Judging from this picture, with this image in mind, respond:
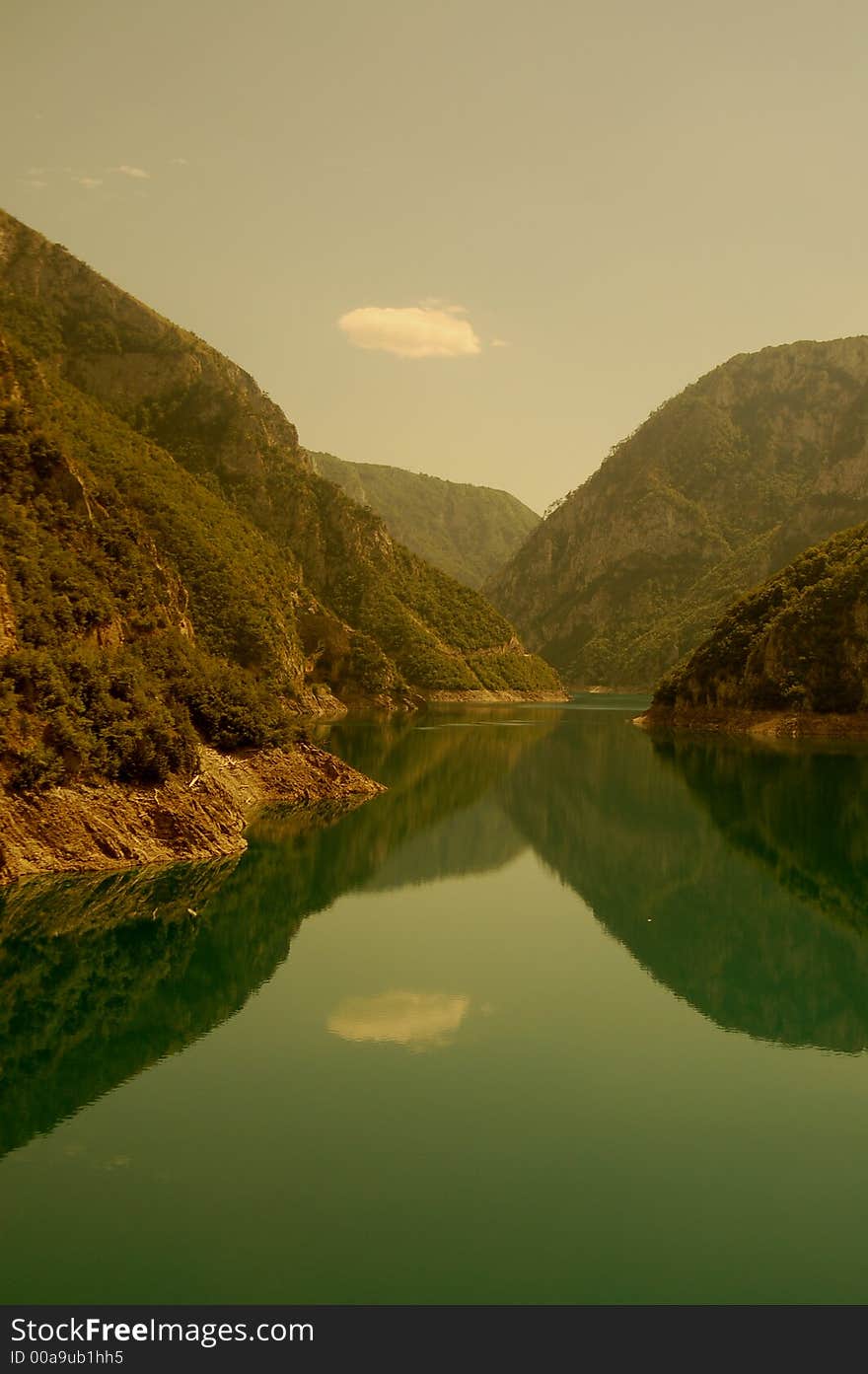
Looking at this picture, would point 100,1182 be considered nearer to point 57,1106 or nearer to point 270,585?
point 57,1106

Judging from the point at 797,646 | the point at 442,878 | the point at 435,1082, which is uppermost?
the point at 797,646

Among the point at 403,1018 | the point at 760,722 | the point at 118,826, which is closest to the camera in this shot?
the point at 403,1018

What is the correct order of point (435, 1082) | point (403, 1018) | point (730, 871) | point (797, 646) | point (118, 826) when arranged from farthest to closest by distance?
point (797, 646)
point (730, 871)
point (118, 826)
point (403, 1018)
point (435, 1082)

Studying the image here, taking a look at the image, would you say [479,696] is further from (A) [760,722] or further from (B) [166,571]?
(B) [166,571]

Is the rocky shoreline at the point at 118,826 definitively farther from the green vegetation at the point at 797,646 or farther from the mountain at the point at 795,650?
the green vegetation at the point at 797,646

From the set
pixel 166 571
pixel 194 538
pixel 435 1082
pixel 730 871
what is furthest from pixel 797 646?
pixel 435 1082

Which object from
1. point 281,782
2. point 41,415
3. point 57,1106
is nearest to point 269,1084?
point 57,1106

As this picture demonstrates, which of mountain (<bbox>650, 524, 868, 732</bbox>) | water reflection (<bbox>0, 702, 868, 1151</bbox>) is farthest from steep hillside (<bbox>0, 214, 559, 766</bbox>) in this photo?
mountain (<bbox>650, 524, 868, 732</bbox>)
